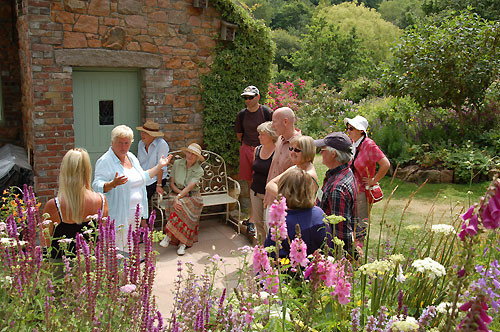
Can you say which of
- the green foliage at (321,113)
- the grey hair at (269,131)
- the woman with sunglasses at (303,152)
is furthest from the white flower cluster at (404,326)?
the green foliage at (321,113)

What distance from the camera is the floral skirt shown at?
664 cm

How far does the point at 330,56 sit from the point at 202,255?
76.0ft

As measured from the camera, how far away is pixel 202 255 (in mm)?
6453

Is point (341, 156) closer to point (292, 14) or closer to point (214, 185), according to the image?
point (214, 185)

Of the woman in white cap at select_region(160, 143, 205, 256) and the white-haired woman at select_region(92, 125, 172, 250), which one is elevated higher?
the white-haired woman at select_region(92, 125, 172, 250)

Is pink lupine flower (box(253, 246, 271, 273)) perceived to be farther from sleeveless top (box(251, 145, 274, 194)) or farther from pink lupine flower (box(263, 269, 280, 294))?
sleeveless top (box(251, 145, 274, 194))

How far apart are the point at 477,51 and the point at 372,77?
52.2 ft

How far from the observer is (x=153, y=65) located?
284 inches

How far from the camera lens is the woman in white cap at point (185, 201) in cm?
664

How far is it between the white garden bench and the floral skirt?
51 cm

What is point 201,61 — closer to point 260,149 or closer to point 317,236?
point 260,149

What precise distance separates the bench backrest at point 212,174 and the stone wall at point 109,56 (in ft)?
1.03

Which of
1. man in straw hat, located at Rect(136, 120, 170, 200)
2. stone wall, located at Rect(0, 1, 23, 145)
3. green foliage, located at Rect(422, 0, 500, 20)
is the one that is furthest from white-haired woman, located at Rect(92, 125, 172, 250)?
green foliage, located at Rect(422, 0, 500, 20)

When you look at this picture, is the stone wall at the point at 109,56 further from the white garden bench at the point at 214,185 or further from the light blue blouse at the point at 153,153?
the light blue blouse at the point at 153,153
